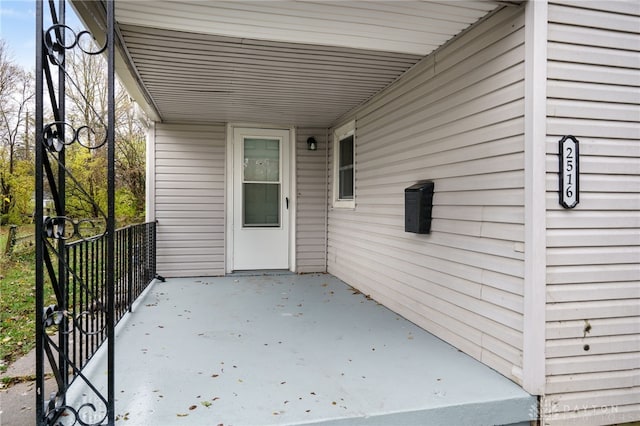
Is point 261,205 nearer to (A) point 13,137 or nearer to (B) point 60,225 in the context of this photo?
(B) point 60,225

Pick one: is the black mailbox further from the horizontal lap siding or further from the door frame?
the door frame

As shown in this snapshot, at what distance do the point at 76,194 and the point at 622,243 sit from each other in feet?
30.0

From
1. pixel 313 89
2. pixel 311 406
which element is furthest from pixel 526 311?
pixel 313 89

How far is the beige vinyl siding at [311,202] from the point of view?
5.86m

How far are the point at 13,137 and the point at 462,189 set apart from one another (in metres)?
8.26

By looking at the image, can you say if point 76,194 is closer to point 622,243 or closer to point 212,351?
point 212,351

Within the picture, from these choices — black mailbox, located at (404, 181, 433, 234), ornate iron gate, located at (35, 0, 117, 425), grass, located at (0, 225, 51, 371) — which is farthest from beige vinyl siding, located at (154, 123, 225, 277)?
ornate iron gate, located at (35, 0, 117, 425)

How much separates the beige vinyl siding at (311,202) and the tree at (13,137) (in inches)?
215

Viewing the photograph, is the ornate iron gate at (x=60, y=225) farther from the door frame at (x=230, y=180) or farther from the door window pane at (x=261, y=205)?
the door window pane at (x=261, y=205)

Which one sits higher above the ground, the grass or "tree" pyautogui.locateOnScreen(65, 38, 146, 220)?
"tree" pyautogui.locateOnScreen(65, 38, 146, 220)

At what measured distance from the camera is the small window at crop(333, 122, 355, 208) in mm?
5143

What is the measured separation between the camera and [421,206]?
3131 millimetres

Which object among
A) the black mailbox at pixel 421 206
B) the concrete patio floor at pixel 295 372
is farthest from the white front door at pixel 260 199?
the black mailbox at pixel 421 206

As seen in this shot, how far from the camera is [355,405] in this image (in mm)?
2008
